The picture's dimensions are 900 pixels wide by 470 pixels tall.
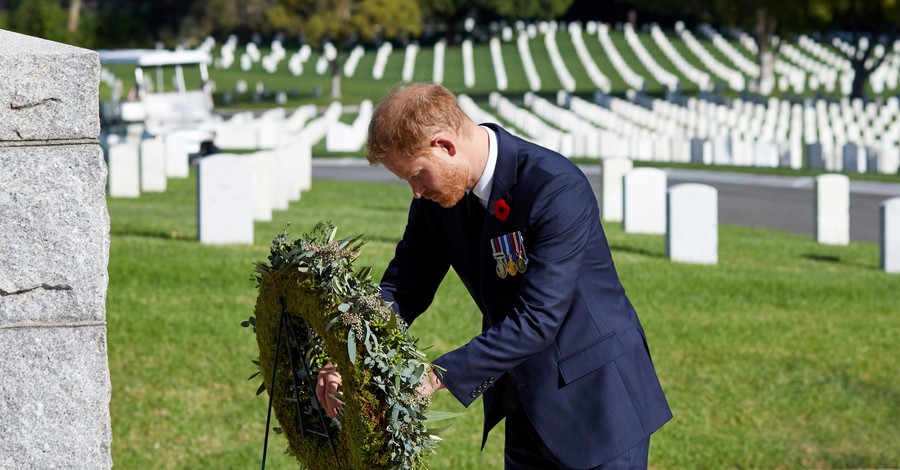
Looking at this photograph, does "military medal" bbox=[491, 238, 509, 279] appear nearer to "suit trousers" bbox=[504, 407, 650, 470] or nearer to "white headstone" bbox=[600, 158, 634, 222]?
"suit trousers" bbox=[504, 407, 650, 470]

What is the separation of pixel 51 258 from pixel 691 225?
8.98m

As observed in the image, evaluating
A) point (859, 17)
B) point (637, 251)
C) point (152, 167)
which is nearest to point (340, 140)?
point (152, 167)

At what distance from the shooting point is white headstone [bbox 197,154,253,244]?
37.5 ft

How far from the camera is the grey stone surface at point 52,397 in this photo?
350cm

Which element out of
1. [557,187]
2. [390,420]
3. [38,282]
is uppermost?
[557,187]

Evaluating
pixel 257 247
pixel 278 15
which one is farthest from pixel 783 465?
pixel 278 15

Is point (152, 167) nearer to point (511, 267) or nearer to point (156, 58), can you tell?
point (156, 58)

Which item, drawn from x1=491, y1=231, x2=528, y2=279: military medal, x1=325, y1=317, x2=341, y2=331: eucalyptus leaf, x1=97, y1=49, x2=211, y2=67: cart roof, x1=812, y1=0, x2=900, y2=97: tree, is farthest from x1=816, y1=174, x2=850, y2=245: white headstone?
x1=812, y1=0, x2=900, y2=97: tree

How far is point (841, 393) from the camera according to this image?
8.00 m

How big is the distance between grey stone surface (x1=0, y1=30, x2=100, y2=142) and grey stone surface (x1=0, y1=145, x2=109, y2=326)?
0.15ft

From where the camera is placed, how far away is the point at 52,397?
11.6ft

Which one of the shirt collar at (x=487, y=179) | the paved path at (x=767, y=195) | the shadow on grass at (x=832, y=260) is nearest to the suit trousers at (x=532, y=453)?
the shirt collar at (x=487, y=179)

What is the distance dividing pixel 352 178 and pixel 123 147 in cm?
651

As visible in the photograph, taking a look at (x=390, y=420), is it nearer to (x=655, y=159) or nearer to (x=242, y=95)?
(x=655, y=159)
